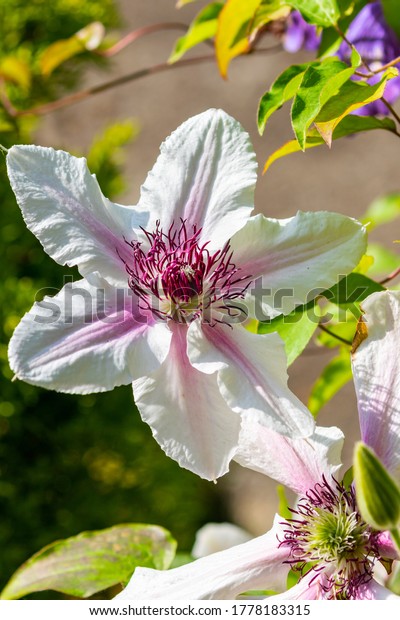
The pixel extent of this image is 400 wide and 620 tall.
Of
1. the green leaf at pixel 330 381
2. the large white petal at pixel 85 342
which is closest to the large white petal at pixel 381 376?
the large white petal at pixel 85 342

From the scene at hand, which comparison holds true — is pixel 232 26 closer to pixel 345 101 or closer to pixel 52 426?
pixel 345 101

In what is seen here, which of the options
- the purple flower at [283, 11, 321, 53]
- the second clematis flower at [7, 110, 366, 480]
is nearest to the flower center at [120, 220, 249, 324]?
the second clematis flower at [7, 110, 366, 480]

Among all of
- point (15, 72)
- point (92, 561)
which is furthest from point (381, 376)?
point (15, 72)

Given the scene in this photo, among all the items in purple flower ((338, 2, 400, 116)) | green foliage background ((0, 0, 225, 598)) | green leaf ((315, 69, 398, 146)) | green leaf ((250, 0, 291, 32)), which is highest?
green leaf ((250, 0, 291, 32))

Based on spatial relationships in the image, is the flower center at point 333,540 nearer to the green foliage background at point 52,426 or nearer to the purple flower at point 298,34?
the purple flower at point 298,34

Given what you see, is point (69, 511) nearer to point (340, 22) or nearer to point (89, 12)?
point (89, 12)

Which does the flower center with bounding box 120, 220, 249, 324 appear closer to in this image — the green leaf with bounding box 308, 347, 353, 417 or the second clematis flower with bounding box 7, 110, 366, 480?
the second clematis flower with bounding box 7, 110, 366, 480
